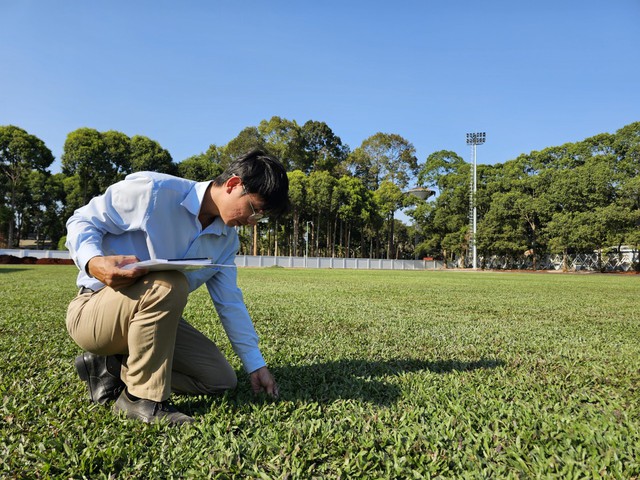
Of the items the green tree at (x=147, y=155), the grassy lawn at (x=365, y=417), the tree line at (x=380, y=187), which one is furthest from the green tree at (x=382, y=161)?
the grassy lawn at (x=365, y=417)

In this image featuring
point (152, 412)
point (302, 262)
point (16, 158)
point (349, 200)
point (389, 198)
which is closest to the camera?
point (152, 412)

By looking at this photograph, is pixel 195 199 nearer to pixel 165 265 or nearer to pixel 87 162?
pixel 165 265

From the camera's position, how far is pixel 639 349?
342cm

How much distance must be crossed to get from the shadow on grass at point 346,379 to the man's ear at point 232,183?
3.16 feet

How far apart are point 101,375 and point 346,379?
1.22m

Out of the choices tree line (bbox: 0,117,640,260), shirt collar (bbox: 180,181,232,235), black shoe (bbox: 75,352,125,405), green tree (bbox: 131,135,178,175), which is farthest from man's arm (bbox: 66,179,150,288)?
green tree (bbox: 131,135,178,175)

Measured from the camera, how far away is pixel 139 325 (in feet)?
5.34

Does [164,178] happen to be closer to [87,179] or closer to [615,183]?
[615,183]

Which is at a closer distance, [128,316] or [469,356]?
[128,316]

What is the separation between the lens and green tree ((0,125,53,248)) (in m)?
32.7

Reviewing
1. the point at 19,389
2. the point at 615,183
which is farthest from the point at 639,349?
the point at 615,183

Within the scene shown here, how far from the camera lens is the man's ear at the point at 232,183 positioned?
1.80 m

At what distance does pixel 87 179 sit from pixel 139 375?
1493 inches

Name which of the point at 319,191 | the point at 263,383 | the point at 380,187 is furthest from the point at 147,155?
the point at 263,383
